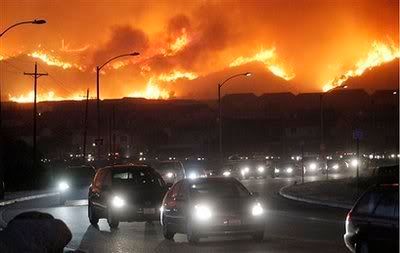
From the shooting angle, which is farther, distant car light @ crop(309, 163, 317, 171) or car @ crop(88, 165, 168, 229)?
distant car light @ crop(309, 163, 317, 171)

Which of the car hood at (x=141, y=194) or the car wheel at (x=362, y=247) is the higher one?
the car hood at (x=141, y=194)

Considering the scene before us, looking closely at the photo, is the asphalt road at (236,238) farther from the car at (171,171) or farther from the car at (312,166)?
the car at (312,166)

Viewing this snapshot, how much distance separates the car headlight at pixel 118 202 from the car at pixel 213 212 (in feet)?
12.7

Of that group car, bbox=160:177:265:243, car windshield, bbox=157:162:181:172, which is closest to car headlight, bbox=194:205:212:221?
car, bbox=160:177:265:243

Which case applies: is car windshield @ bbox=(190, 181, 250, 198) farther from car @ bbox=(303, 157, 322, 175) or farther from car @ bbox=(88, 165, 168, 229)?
car @ bbox=(303, 157, 322, 175)

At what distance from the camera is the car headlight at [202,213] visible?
787 inches

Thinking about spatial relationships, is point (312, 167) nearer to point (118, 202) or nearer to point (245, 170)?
point (245, 170)

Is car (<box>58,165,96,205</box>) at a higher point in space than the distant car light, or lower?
lower

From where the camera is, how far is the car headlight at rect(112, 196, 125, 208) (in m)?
25.0

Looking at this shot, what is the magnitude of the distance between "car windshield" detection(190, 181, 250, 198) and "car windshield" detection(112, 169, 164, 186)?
16.7 feet

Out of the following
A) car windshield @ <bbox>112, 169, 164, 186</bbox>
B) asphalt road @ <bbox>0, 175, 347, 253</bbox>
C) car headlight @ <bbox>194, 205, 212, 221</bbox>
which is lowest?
asphalt road @ <bbox>0, 175, 347, 253</bbox>

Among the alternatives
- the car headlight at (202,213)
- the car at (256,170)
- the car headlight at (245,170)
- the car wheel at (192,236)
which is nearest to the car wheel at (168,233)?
the car wheel at (192,236)

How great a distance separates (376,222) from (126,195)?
12603mm

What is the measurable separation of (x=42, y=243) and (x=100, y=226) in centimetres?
1414
